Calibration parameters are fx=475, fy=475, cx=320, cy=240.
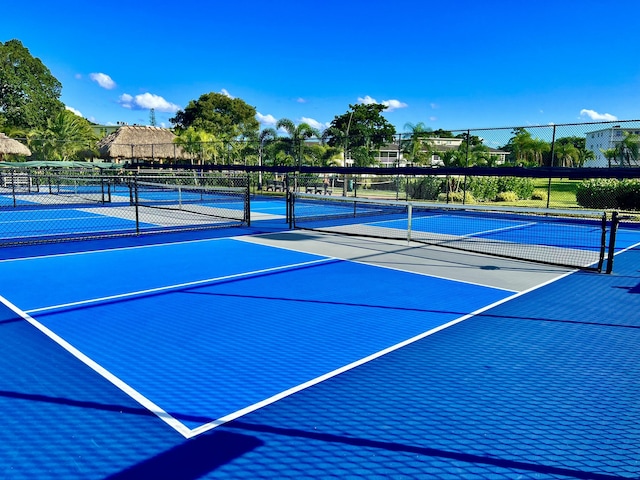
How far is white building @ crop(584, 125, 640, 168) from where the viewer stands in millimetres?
20281

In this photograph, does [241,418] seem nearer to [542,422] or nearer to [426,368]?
[426,368]

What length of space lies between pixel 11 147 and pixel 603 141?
1726 inches

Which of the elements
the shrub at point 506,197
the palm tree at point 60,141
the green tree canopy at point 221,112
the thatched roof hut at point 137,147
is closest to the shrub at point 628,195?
the shrub at point 506,197

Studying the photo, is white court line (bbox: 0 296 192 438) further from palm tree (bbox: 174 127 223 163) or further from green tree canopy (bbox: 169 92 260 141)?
green tree canopy (bbox: 169 92 260 141)

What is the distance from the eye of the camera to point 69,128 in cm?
4909

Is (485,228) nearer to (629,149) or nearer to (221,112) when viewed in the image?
(629,149)

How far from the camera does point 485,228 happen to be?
17.7 m

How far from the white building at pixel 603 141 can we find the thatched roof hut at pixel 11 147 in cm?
4279

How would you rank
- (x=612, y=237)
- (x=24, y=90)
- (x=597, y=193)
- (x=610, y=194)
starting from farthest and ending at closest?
(x=24, y=90) < (x=597, y=193) < (x=610, y=194) < (x=612, y=237)

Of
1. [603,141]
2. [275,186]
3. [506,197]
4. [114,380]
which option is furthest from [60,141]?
[114,380]

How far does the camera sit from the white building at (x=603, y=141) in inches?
798

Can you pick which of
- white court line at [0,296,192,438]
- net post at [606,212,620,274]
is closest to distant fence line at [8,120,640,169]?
net post at [606,212,620,274]

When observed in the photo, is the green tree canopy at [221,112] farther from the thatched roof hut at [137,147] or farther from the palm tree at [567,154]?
the palm tree at [567,154]

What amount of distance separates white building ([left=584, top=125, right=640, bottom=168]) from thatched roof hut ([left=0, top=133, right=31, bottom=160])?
4279 cm
